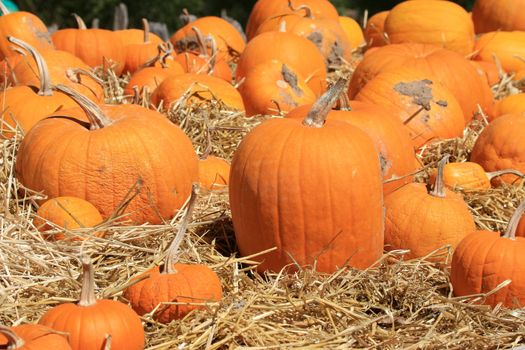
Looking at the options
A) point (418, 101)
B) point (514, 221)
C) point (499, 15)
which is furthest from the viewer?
point (499, 15)

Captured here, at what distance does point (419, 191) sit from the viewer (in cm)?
372

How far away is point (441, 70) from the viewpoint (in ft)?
17.6

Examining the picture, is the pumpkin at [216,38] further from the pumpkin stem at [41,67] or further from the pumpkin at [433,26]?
the pumpkin stem at [41,67]

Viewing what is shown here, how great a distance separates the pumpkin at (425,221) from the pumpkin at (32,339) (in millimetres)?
1682

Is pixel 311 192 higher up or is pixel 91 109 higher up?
pixel 91 109

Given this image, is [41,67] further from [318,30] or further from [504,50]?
[504,50]

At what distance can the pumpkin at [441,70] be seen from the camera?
5.38 metres

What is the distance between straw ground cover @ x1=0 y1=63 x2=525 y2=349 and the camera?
2877mm

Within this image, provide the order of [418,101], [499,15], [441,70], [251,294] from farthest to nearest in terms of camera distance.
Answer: [499,15] → [441,70] → [418,101] → [251,294]

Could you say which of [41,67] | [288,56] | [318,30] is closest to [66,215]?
[41,67]

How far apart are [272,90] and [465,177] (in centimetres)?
132

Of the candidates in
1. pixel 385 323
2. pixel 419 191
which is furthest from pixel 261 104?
pixel 385 323

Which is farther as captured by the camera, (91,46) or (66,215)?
(91,46)

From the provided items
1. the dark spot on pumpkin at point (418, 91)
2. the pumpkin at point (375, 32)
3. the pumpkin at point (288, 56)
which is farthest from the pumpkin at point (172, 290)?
the pumpkin at point (375, 32)
